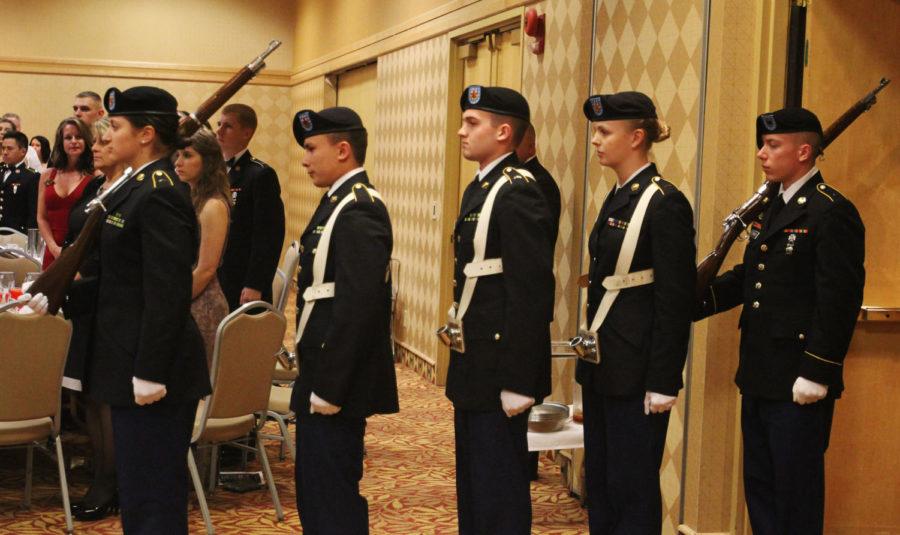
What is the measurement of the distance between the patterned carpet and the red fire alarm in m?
2.17

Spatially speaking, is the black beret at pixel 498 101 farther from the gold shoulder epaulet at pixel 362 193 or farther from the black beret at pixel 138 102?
the black beret at pixel 138 102

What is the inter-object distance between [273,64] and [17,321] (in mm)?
9937

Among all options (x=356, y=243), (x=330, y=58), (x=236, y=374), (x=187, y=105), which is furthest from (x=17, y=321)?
(x=187, y=105)

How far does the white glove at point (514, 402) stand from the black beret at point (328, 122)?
33.8 inches

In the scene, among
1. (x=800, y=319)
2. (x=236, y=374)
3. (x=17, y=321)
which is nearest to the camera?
(x=800, y=319)

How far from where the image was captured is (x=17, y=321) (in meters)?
3.89

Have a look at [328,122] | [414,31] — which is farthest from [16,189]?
[328,122]

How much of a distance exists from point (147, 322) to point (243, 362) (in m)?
1.27

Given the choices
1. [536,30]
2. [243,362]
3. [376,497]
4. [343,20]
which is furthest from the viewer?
[343,20]

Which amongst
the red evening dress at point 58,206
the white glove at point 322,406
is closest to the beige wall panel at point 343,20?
the red evening dress at point 58,206

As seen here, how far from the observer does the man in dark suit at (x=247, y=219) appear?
17.3ft

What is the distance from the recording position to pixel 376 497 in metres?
4.96

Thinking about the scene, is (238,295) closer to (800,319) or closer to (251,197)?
(251,197)

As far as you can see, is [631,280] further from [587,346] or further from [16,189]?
[16,189]
